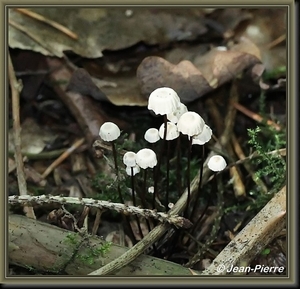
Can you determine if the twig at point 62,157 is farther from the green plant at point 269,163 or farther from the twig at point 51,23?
the green plant at point 269,163

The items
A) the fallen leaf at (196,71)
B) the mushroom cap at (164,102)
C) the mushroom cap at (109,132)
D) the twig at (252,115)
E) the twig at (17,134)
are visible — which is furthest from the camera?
the twig at (252,115)

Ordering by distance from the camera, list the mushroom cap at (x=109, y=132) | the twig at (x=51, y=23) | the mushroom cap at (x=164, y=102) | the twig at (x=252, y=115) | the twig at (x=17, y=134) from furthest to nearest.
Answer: the twig at (x=51, y=23) < the twig at (x=252, y=115) < the twig at (x=17, y=134) < the mushroom cap at (x=109, y=132) < the mushroom cap at (x=164, y=102)

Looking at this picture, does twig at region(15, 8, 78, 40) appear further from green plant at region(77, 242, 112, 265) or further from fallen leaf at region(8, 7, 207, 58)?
green plant at region(77, 242, 112, 265)

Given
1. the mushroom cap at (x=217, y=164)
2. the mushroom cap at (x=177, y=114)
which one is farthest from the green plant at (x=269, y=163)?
the mushroom cap at (x=177, y=114)

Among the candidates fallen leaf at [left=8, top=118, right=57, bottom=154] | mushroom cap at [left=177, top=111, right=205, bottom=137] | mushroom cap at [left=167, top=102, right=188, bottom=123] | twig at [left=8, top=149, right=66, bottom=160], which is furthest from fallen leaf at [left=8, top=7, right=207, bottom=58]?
mushroom cap at [left=177, top=111, right=205, bottom=137]

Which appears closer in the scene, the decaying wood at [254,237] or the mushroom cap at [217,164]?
the decaying wood at [254,237]

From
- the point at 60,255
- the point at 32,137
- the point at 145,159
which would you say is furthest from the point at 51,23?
the point at 60,255

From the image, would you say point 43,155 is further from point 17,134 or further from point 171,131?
point 171,131

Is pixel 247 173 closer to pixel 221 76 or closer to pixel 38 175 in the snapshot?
pixel 221 76
